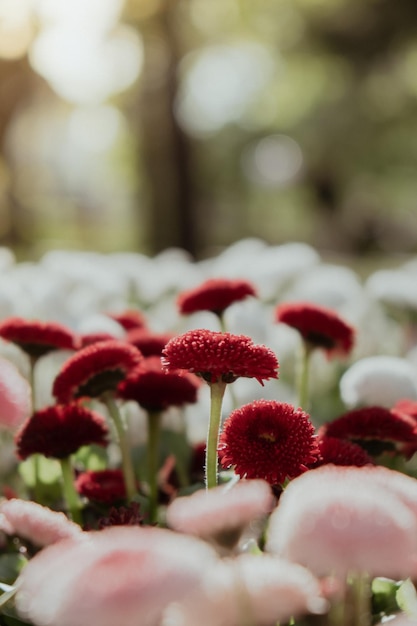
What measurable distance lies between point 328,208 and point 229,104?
11.4 feet

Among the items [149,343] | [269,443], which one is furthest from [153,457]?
[269,443]

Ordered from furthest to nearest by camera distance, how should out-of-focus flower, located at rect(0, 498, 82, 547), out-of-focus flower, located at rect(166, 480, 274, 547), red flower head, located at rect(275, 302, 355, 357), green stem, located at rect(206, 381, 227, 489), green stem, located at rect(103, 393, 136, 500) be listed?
red flower head, located at rect(275, 302, 355, 357)
green stem, located at rect(103, 393, 136, 500)
green stem, located at rect(206, 381, 227, 489)
out-of-focus flower, located at rect(0, 498, 82, 547)
out-of-focus flower, located at rect(166, 480, 274, 547)

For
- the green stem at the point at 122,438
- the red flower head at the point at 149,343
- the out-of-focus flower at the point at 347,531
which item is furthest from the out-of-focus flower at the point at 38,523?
the red flower head at the point at 149,343

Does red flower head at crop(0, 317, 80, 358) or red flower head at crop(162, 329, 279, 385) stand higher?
red flower head at crop(162, 329, 279, 385)

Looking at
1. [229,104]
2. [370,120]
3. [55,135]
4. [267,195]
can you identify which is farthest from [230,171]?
[55,135]

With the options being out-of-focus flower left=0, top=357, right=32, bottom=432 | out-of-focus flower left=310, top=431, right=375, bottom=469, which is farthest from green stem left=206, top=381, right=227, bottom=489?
out-of-focus flower left=0, top=357, right=32, bottom=432

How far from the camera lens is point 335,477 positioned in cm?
72

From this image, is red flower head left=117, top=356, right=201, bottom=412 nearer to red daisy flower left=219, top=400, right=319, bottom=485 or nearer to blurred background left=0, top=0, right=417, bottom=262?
red daisy flower left=219, top=400, right=319, bottom=485

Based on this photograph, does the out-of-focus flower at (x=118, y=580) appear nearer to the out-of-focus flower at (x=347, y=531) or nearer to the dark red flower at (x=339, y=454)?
the out-of-focus flower at (x=347, y=531)

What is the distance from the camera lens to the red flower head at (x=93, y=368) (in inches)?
50.1

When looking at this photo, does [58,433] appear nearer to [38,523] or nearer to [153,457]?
[153,457]

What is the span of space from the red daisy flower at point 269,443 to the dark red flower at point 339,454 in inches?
2.1

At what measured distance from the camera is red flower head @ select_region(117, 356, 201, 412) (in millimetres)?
1387

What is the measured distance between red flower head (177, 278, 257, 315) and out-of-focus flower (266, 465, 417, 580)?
94 cm
